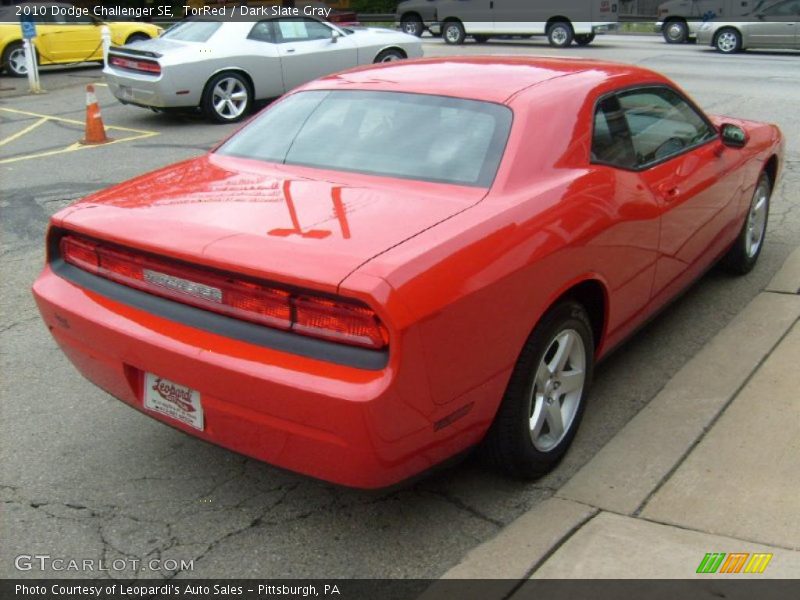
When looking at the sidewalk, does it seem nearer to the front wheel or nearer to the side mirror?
the side mirror

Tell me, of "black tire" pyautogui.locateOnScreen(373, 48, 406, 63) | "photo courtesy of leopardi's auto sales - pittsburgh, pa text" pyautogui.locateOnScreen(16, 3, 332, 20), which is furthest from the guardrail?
"black tire" pyautogui.locateOnScreen(373, 48, 406, 63)

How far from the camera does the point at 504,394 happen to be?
3240 millimetres

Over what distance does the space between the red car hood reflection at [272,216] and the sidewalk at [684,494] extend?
3.77 feet

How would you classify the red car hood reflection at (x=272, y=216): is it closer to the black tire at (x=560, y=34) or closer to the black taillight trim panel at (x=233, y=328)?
the black taillight trim panel at (x=233, y=328)

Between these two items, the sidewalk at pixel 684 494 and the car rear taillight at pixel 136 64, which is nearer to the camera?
the sidewalk at pixel 684 494

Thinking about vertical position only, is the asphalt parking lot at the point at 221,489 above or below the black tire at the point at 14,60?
below

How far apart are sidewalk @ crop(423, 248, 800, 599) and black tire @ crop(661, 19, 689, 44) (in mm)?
22490

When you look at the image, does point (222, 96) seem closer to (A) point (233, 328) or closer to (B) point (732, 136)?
(B) point (732, 136)

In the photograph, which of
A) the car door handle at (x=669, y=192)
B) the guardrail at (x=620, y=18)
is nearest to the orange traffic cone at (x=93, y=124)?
the car door handle at (x=669, y=192)

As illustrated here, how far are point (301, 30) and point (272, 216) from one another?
10709mm

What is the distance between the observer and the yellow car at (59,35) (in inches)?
697

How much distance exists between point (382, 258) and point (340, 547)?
1.09 meters

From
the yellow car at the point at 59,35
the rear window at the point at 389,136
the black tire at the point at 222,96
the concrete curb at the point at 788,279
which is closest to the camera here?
the rear window at the point at 389,136

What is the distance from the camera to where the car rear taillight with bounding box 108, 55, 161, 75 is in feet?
38.6
